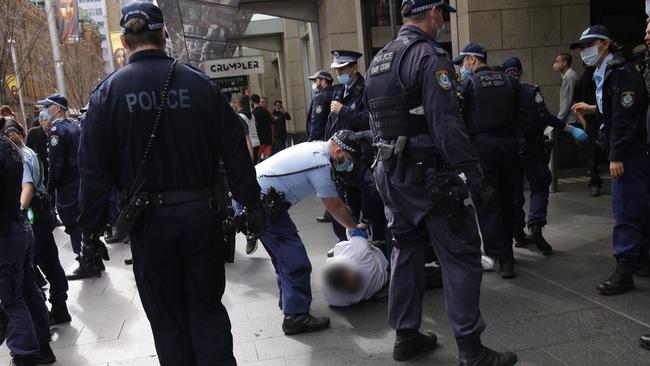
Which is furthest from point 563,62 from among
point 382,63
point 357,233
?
point 382,63

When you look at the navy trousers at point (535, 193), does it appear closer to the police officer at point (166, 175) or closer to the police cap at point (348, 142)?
the police cap at point (348, 142)

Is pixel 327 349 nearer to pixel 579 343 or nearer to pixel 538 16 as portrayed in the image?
pixel 579 343

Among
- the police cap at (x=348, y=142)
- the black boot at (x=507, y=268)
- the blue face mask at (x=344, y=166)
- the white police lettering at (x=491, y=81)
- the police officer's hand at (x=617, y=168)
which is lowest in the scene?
the black boot at (x=507, y=268)

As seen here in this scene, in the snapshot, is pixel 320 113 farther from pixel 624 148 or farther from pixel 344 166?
pixel 624 148

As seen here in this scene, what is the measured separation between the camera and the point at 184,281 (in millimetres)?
3062

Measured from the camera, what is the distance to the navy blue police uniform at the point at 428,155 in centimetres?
321

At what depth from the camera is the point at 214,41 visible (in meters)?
22.8

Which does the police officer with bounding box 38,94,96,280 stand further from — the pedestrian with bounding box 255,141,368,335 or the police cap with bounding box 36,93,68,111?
the pedestrian with bounding box 255,141,368,335

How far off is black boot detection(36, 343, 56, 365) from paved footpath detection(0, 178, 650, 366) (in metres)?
0.08

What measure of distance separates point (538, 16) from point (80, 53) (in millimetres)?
39719

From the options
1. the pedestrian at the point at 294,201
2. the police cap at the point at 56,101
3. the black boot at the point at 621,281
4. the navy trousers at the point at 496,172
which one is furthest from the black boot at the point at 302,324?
the police cap at the point at 56,101

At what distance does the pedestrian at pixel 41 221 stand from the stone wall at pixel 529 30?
22.2 feet

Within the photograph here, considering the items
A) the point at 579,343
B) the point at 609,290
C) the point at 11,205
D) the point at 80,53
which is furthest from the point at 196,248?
the point at 80,53

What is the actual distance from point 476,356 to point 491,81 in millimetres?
2593
